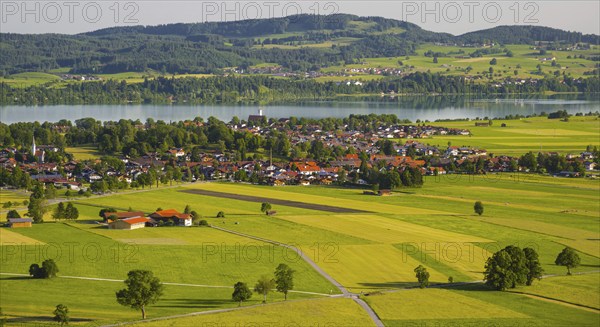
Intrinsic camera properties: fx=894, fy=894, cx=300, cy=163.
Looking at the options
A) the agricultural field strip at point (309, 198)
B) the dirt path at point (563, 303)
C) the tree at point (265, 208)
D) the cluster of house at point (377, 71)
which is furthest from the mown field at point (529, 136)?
the cluster of house at point (377, 71)

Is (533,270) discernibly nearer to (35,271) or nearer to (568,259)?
(568,259)

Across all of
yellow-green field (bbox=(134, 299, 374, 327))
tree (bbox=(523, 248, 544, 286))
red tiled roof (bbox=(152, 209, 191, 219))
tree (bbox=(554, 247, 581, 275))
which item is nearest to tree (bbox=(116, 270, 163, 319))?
yellow-green field (bbox=(134, 299, 374, 327))

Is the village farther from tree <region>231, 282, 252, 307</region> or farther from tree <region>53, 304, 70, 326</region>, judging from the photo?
tree <region>53, 304, 70, 326</region>

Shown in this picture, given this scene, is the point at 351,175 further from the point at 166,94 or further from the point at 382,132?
the point at 166,94

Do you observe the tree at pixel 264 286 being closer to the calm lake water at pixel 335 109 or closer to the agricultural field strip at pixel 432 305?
the agricultural field strip at pixel 432 305

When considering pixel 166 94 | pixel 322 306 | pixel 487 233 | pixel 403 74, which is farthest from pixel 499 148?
pixel 403 74
